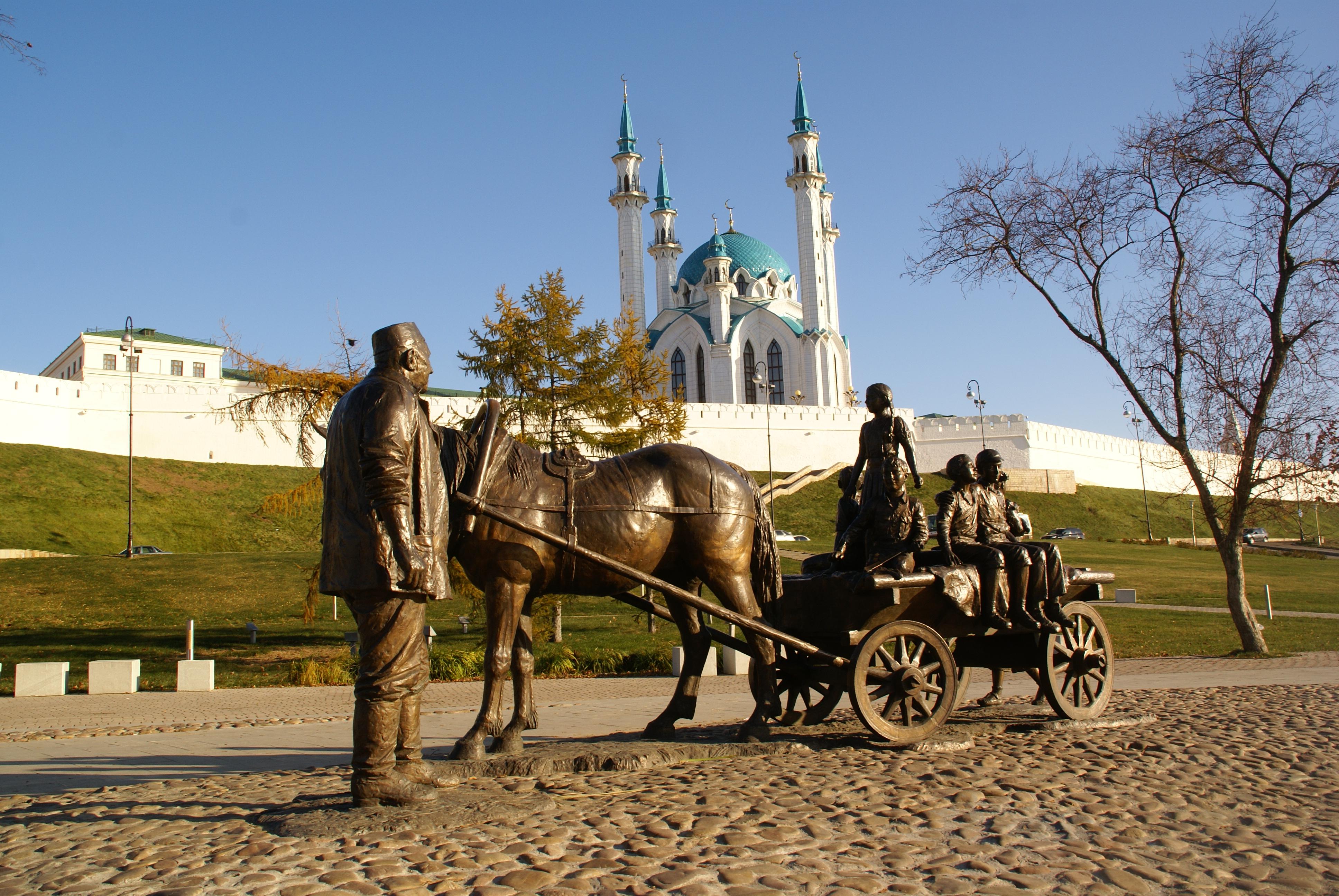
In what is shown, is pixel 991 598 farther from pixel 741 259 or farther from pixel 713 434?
pixel 741 259

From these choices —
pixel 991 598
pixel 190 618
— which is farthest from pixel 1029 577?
pixel 190 618

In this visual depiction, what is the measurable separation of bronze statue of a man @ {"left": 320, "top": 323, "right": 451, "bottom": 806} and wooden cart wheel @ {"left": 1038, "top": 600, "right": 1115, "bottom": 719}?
502 cm

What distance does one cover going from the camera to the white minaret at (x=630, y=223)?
75.2 m

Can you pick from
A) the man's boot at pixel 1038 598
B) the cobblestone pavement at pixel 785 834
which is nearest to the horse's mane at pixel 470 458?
the cobblestone pavement at pixel 785 834

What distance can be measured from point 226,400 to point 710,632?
50463 millimetres

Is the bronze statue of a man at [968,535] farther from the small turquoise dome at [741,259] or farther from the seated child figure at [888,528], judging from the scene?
the small turquoise dome at [741,259]

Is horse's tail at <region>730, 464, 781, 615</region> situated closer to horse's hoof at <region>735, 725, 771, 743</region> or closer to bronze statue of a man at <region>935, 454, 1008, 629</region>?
horse's hoof at <region>735, 725, 771, 743</region>

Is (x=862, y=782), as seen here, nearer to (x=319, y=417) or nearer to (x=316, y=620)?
(x=319, y=417)

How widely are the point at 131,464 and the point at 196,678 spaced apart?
25.2 m

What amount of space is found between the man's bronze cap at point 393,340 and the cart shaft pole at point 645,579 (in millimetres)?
1004

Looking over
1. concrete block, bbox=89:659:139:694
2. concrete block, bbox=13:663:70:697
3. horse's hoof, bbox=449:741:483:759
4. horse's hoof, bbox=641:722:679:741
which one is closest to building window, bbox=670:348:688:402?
concrete block, bbox=89:659:139:694

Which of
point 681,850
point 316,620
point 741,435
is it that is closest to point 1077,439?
point 741,435

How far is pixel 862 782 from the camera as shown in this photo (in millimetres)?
5602

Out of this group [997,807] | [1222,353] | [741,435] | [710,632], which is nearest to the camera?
[997,807]
